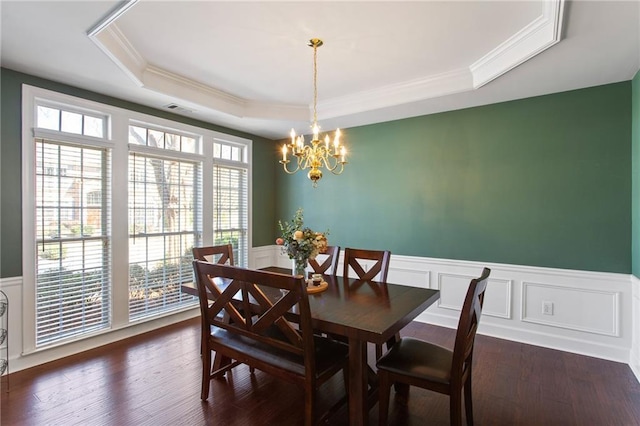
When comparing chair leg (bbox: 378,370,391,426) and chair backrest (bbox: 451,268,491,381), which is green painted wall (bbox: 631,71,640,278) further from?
chair leg (bbox: 378,370,391,426)

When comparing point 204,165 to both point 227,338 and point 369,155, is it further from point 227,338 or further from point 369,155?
point 227,338

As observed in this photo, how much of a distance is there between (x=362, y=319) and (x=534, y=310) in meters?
2.56

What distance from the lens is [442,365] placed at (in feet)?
6.21

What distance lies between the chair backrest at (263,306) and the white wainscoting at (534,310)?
187cm

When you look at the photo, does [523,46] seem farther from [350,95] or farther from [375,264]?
[375,264]

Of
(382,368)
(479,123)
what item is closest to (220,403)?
(382,368)

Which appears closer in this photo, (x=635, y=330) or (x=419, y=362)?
(x=419, y=362)

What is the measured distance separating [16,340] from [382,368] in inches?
123

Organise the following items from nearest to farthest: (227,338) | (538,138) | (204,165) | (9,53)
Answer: (227,338)
(9,53)
(538,138)
(204,165)

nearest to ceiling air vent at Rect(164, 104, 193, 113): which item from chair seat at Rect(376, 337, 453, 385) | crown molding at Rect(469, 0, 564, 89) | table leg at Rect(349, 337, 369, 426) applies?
crown molding at Rect(469, 0, 564, 89)

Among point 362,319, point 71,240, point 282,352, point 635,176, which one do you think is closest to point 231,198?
point 71,240

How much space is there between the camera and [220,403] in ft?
7.68

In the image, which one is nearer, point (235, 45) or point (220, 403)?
point (220, 403)

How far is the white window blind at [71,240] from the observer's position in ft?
9.82
